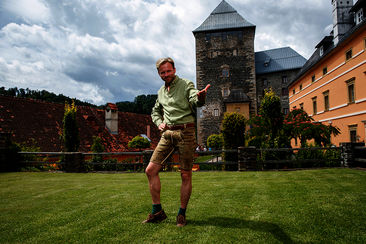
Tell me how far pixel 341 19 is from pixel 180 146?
2422 centimetres

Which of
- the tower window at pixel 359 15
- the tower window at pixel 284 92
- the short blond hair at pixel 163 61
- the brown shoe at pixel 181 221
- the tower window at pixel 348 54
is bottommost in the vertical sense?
the brown shoe at pixel 181 221

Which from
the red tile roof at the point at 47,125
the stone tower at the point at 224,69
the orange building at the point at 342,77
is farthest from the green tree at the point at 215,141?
the red tile roof at the point at 47,125

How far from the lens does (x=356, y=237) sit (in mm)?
2521

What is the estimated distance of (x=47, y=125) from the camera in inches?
703

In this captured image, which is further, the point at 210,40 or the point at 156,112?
the point at 210,40

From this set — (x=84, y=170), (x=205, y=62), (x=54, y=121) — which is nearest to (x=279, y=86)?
(x=205, y=62)

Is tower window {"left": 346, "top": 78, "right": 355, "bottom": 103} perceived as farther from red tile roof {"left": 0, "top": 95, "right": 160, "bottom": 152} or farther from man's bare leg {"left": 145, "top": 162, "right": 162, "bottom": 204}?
man's bare leg {"left": 145, "top": 162, "right": 162, "bottom": 204}

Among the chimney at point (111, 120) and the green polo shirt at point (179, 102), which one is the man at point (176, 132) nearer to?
the green polo shirt at point (179, 102)

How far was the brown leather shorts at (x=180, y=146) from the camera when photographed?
3.19 metres

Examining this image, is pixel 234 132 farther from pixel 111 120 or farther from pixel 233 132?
pixel 111 120

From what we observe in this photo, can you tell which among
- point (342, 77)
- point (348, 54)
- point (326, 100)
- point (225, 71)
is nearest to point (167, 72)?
point (348, 54)

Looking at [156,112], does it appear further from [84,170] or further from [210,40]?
[210,40]

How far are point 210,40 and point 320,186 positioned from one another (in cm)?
3693

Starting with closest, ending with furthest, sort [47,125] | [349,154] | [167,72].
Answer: [167,72]
[349,154]
[47,125]
